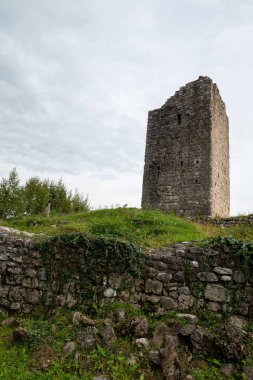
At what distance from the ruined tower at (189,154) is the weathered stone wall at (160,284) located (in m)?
8.94

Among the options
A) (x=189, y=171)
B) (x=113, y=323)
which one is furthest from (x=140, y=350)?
(x=189, y=171)

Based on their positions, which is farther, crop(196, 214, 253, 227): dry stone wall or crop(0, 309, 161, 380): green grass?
crop(196, 214, 253, 227): dry stone wall

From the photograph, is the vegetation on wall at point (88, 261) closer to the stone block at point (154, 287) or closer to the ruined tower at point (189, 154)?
the stone block at point (154, 287)

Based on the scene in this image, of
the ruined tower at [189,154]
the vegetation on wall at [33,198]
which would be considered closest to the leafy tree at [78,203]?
the vegetation on wall at [33,198]

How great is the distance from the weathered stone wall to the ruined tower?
352 inches

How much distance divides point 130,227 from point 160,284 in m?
4.54

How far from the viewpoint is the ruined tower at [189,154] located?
50.0ft

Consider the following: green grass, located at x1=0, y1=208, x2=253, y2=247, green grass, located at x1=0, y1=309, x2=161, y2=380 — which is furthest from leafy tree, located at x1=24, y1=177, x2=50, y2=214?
green grass, located at x1=0, y1=309, x2=161, y2=380

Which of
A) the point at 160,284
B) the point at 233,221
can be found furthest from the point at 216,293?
the point at 233,221

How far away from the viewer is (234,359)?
15.2 ft

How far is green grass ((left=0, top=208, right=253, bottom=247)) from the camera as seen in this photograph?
354 inches

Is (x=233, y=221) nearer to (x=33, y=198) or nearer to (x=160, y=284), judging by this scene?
(x=160, y=284)

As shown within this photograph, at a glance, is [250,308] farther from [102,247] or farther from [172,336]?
[102,247]

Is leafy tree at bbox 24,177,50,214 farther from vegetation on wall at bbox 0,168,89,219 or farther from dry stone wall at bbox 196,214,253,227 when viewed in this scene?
dry stone wall at bbox 196,214,253,227
